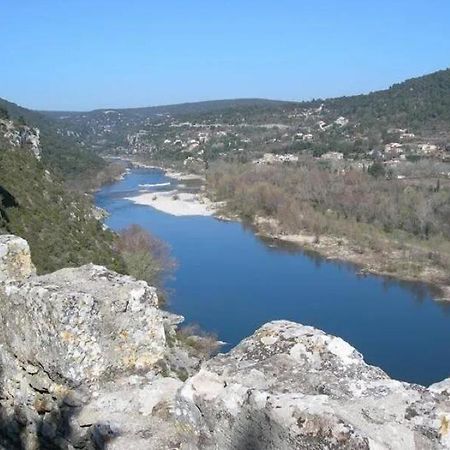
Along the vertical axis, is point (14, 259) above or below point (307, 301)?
above

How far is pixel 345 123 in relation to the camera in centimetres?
11588

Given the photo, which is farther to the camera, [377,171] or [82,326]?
[377,171]

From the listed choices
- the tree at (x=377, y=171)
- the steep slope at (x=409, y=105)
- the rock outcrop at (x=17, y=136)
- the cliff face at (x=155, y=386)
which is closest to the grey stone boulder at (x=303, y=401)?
the cliff face at (x=155, y=386)

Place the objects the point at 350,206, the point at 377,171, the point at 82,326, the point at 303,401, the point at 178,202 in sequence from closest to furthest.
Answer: the point at 303,401 → the point at 82,326 → the point at 350,206 → the point at 178,202 → the point at 377,171

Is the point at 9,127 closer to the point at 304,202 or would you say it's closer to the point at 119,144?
the point at 304,202

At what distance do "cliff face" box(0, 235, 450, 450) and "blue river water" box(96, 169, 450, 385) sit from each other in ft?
64.9

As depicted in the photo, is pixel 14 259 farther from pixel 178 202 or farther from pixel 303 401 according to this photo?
pixel 178 202

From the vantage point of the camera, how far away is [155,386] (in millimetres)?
3721

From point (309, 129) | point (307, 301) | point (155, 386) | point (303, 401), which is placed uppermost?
point (303, 401)

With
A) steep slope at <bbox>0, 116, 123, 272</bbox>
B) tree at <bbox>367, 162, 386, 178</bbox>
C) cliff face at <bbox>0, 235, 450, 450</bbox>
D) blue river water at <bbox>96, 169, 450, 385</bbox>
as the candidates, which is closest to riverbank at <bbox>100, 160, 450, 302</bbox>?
blue river water at <bbox>96, 169, 450, 385</bbox>

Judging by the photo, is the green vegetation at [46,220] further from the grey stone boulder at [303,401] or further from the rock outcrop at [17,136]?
the grey stone boulder at [303,401]

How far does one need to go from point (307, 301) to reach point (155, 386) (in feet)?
90.0

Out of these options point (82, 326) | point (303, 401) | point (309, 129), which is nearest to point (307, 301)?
point (82, 326)

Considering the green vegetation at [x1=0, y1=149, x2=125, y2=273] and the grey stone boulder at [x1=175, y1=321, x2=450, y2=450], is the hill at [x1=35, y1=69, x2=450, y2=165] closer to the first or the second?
the green vegetation at [x1=0, y1=149, x2=125, y2=273]
